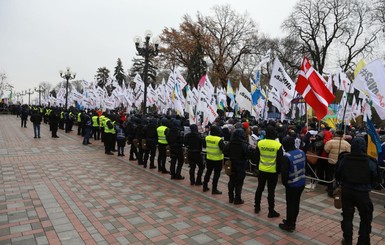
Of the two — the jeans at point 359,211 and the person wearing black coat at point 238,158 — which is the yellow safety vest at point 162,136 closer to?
the person wearing black coat at point 238,158

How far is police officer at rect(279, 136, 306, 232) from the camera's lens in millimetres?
5266

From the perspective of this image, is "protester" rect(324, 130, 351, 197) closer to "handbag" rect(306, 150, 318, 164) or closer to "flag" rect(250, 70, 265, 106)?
"handbag" rect(306, 150, 318, 164)

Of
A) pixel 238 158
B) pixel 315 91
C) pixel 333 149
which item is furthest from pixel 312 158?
pixel 238 158

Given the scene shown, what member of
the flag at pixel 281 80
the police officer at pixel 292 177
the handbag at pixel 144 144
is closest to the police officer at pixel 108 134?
the handbag at pixel 144 144

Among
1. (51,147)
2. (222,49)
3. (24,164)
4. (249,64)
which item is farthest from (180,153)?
(249,64)

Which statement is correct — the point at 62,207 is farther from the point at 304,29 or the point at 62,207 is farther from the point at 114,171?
the point at 304,29

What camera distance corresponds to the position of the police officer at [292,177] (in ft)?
17.3

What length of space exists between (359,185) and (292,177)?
3.64ft

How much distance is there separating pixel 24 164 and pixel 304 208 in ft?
30.7

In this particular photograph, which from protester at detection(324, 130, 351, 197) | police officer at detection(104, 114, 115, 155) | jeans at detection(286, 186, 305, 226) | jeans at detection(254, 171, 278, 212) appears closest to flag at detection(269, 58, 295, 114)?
protester at detection(324, 130, 351, 197)

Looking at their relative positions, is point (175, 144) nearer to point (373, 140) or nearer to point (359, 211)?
point (373, 140)

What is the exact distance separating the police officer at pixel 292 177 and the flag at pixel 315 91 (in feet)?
7.76

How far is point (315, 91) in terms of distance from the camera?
7.42m

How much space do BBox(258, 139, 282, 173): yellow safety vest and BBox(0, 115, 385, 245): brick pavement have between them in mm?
1079
